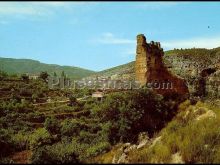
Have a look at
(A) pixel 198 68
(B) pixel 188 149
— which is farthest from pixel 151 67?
(A) pixel 198 68

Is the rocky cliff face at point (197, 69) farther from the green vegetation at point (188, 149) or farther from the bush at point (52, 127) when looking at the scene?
the green vegetation at point (188, 149)

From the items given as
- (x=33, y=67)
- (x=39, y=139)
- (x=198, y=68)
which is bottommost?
(x=39, y=139)

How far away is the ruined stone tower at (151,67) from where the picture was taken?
3094 cm

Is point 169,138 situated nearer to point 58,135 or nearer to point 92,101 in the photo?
point 58,135

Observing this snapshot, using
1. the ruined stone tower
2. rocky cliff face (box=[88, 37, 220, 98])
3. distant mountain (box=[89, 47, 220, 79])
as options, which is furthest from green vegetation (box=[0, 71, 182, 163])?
distant mountain (box=[89, 47, 220, 79])

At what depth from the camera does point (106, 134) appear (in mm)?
26469

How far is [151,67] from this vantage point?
102 ft

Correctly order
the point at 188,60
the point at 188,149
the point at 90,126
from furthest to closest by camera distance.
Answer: the point at 188,60 → the point at 90,126 → the point at 188,149

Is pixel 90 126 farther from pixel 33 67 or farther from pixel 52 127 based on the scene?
pixel 33 67

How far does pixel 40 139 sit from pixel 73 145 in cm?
333

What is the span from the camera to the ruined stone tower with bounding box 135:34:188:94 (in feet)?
101

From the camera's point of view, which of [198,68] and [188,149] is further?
[198,68]

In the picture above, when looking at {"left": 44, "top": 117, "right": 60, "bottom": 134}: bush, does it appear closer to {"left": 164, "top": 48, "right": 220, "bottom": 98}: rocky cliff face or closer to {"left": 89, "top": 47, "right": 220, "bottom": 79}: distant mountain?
{"left": 164, "top": 48, "right": 220, "bottom": 98}: rocky cliff face

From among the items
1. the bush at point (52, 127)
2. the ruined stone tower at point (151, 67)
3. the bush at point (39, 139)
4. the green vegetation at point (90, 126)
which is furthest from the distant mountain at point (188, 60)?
the bush at point (39, 139)
